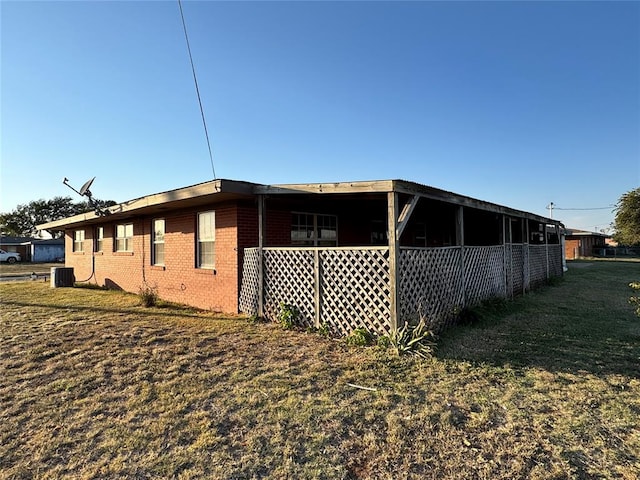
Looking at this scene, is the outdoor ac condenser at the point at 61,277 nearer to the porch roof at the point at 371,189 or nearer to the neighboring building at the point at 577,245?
the porch roof at the point at 371,189

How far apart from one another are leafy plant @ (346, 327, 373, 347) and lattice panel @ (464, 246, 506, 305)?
3184 millimetres

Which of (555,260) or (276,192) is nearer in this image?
(276,192)

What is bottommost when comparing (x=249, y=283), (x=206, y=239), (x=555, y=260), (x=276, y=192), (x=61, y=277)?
(x=61, y=277)

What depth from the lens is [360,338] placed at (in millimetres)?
5625

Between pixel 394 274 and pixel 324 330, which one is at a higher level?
pixel 394 274

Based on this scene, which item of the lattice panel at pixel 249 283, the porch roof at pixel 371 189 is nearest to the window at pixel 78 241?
the lattice panel at pixel 249 283

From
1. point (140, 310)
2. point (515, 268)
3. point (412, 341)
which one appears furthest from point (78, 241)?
point (515, 268)

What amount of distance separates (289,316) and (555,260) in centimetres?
1516

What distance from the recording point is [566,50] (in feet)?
36.7

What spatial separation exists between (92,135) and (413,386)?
11242 mm

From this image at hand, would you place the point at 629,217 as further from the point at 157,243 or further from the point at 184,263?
the point at 157,243

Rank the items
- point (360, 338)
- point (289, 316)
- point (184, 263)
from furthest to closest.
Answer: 1. point (184, 263)
2. point (289, 316)
3. point (360, 338)

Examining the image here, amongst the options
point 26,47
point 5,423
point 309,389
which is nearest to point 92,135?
point 26,47

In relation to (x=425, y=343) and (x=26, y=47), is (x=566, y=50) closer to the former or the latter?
(x=425, y=343)
